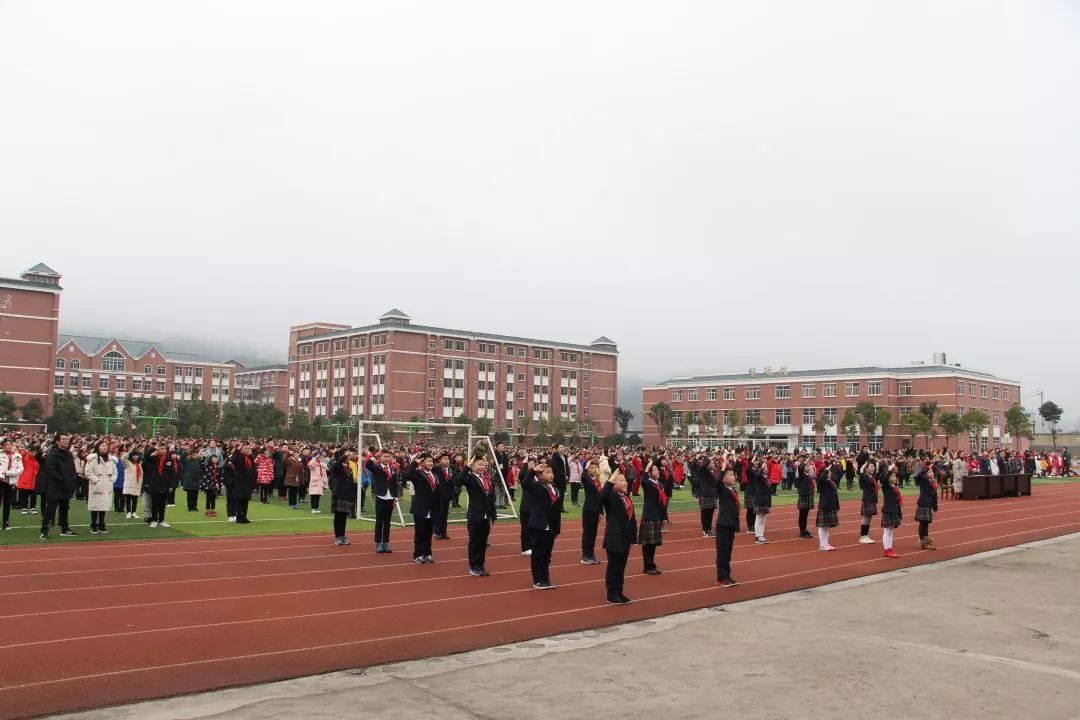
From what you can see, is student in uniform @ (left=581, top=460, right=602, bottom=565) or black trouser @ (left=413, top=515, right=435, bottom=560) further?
student in uniform @ (left=581, top=460, right=602, bottom=565)

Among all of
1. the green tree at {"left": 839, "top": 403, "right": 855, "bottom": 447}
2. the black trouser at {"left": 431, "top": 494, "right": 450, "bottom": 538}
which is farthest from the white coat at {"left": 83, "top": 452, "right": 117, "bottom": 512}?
the green tree at {"left": 839, "top": 403, "right": 855, "bottom": 447}

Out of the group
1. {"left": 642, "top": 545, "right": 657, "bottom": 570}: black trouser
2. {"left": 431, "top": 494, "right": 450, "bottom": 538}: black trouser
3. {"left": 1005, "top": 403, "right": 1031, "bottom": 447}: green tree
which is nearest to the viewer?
{"left": 642, "top": 545, "right": 657, "bottom": 570}: black trouser

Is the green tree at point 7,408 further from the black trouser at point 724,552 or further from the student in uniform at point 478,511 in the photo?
the black trouser at point 724,552

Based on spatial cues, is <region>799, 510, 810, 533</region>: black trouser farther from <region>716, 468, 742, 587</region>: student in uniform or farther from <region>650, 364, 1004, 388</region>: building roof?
<region>650, 364, 1004, 388</region>: building roof

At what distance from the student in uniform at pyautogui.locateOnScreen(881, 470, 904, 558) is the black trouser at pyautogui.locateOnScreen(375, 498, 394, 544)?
896 centimetres

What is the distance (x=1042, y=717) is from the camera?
6.39 metres

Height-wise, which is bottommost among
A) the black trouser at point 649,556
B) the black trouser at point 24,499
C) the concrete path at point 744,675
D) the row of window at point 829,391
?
the concrete path at point 744,675

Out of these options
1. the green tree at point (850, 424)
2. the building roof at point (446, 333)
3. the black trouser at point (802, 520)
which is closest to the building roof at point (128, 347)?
the building roof at point (446, 333)

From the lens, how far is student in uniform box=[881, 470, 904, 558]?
15102 millimetres

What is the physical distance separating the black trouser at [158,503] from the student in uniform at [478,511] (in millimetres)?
8743

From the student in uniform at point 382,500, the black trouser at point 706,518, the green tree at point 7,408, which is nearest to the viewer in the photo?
the student in uniform at point 382,500

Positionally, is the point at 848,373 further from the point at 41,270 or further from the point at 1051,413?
the point at 41,270

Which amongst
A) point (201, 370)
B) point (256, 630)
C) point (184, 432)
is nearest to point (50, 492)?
point (256, 630)

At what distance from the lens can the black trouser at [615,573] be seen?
34.7 ft
